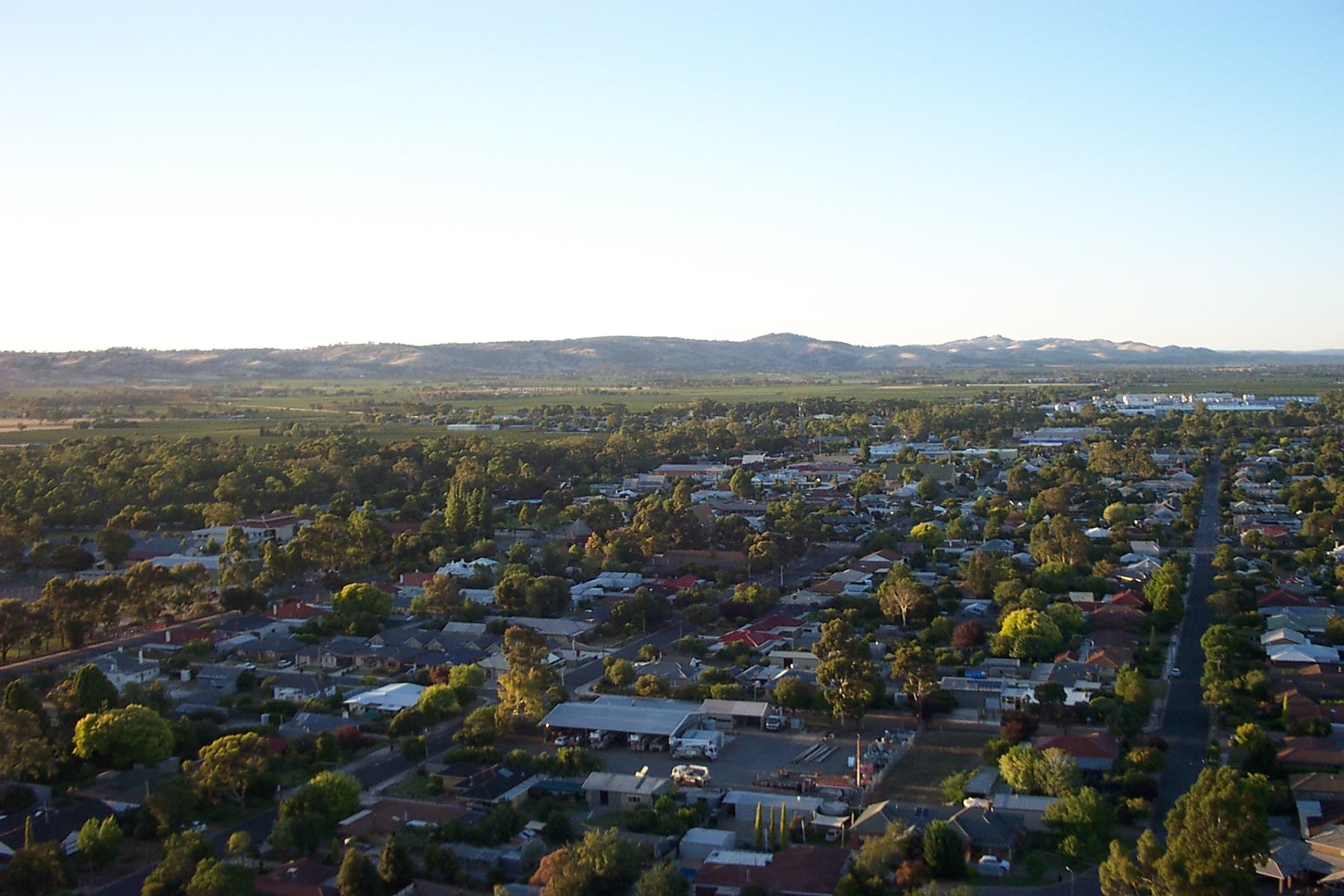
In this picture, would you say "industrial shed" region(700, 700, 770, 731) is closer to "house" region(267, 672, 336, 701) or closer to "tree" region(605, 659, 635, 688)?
"tree" region(605, 659, 635, 688)

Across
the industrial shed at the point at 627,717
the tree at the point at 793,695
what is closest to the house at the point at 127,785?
the industrial shed at the point at 627,717

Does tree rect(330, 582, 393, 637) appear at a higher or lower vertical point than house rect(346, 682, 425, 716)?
higher

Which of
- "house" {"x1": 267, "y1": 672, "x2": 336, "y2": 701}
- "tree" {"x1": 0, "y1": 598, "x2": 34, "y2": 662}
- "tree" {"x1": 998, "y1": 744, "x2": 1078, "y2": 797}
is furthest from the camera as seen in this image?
"tree" {"x1": 0, "y1": 598, "x2": 34, "y2": 662}

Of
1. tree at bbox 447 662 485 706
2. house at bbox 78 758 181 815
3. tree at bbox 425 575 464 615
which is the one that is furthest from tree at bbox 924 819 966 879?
tree at bbox 425 575 464 615

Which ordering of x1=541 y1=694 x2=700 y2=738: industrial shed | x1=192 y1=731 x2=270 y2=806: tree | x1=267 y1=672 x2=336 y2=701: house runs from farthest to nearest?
1. x1=267 y1=672 x2=336 y2=701: house
2. x1=541 y1=694 x2=700 y2=738: industrial shed
3. x1=192 y1=731 x2=270 y2=806: tree

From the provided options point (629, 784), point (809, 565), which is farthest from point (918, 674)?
point (809, 565)

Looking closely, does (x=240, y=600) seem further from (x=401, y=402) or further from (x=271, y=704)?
(x=401, y=402)
